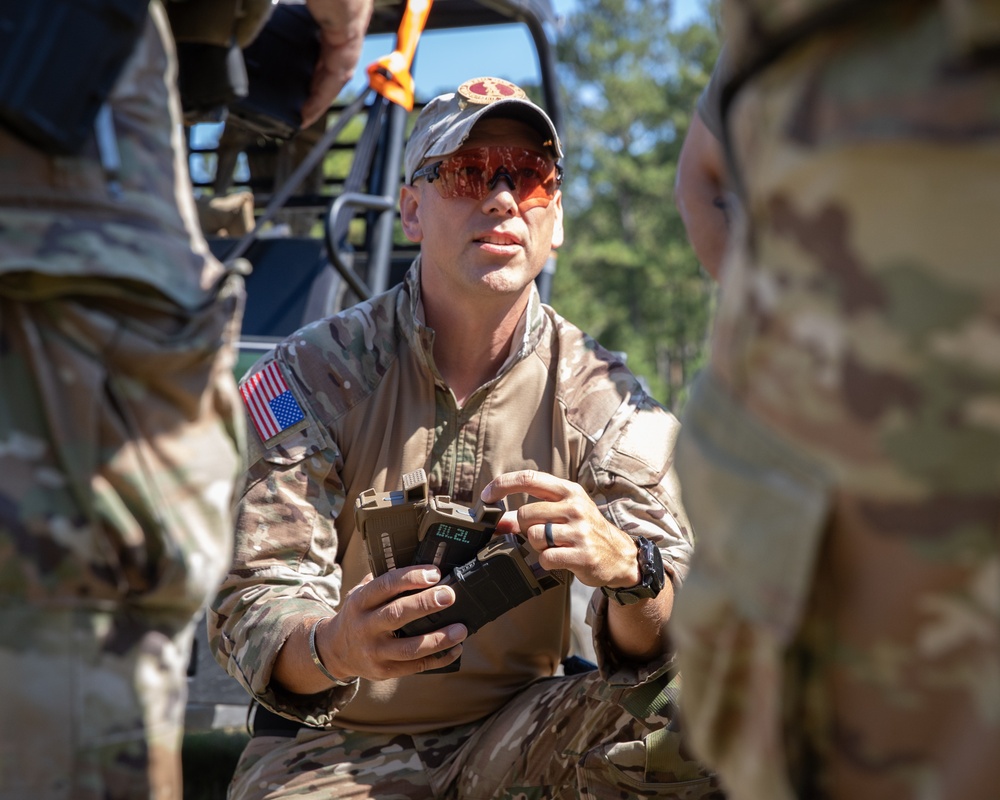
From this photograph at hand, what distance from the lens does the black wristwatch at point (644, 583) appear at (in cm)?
214

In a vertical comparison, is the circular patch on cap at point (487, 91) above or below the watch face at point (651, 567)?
above

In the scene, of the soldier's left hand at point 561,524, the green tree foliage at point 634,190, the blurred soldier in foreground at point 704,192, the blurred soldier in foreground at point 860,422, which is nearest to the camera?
the blurred soldier in foreground at point 860,422

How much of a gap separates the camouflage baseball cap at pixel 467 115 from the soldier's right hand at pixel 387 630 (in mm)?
935

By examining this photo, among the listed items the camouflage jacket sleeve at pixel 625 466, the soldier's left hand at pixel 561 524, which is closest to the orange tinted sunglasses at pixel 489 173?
the camouflage jacket sleeve at pixel 625 466

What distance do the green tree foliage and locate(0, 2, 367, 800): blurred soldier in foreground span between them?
91.4 ft

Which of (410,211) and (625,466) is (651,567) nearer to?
(625,466)

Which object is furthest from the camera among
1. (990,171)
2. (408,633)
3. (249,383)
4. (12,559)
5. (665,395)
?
(665,395)

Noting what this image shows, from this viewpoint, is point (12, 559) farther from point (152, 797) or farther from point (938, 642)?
point (938, 642)

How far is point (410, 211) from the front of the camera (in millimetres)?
2779

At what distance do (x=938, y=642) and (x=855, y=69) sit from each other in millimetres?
464

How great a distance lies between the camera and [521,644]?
2.50m

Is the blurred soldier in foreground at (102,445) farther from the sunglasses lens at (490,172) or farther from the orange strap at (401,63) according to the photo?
the orange strap at (401,63)

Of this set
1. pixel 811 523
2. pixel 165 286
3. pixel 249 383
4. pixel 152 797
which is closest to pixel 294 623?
pixel 249 383

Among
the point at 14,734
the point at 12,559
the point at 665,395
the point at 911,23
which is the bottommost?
the point at 665,395
